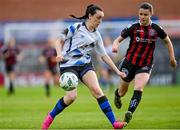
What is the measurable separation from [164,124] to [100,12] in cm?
298

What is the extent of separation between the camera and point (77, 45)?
1275 centimetres

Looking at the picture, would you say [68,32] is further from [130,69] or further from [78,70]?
[130,69]

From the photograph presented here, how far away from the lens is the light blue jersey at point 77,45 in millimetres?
12711

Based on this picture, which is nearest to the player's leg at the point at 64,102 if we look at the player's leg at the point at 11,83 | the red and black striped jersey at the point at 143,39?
the red and black striped jersey at the point at 143,39

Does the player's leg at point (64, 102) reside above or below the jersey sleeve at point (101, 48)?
below

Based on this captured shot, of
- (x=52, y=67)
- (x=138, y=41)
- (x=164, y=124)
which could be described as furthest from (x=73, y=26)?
(x=52, y=67)

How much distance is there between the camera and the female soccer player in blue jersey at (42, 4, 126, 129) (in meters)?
12.6

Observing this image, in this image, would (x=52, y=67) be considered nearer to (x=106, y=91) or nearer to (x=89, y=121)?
(x=106, y=91)

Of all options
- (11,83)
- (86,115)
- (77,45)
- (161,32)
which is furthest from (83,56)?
(11,83)

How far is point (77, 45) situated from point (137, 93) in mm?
1647

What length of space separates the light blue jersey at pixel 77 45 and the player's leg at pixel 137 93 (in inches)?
50.6

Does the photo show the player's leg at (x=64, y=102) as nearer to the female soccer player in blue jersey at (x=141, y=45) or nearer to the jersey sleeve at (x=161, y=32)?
the female soccer player in blue jersey at (x=141, y=45)

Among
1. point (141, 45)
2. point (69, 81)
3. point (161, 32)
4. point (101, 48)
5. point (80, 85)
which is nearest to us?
point (69, 81)

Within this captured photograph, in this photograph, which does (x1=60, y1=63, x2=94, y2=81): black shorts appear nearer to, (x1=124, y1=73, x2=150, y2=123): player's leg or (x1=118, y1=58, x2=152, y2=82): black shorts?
(x1=124, y1=73, x2=150, y2=123): player's leg
